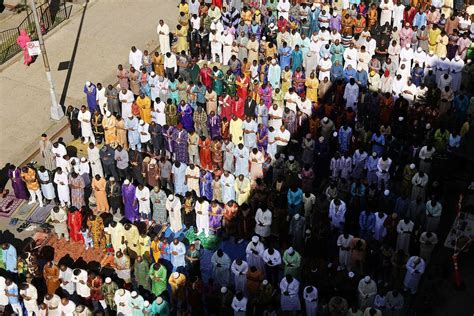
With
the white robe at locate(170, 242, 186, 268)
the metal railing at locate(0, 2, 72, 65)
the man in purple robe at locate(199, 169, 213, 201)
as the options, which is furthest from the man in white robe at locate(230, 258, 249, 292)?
the metal railing at locate(0, 2, 72, 65)

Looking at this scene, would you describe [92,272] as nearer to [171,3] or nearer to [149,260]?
[149,260]

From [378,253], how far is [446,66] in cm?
879

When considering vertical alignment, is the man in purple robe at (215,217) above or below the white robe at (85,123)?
below

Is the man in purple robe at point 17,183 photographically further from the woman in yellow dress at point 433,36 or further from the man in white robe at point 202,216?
the woman in yellow dress at point 433,36

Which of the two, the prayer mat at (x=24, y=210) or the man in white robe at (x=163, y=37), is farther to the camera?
the man in white robe at (x=163, y=37)

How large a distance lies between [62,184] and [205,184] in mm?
4089

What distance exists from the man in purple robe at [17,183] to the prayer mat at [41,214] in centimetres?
66

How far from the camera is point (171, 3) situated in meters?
34.4

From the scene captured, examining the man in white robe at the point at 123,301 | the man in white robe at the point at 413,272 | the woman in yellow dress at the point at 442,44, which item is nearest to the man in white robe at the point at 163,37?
the woman in yellow dress at the point at 442,44

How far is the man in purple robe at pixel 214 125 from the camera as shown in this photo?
25.3 meters

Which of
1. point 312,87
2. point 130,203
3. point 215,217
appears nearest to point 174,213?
point 215,217

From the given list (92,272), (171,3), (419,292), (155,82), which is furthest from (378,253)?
(171,3)

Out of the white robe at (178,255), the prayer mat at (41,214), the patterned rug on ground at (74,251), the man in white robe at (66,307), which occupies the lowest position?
the patterned rug on ground at (74,251)

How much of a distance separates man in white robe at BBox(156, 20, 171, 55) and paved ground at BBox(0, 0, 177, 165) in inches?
57.6
